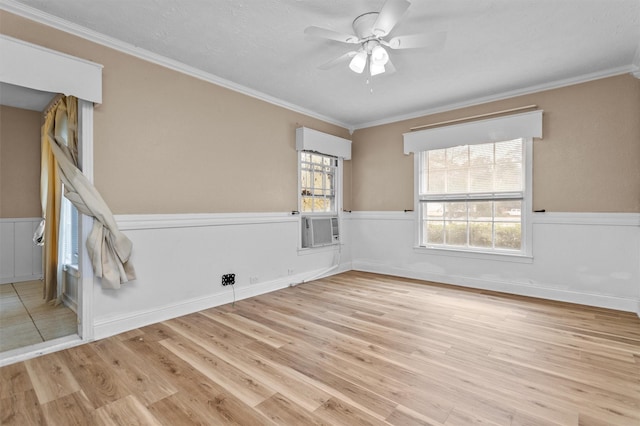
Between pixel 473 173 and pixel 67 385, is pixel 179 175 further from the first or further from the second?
pixel 473 173

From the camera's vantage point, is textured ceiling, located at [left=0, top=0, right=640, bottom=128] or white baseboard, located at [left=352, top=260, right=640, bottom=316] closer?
textured ceiling, located at [left=0, top=0, right=640, bottom=128]

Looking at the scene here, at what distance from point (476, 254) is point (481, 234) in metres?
0.28

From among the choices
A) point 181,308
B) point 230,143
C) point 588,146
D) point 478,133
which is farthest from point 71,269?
point 588,146

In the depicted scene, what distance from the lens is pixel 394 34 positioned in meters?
2.65

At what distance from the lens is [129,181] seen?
2848 mm

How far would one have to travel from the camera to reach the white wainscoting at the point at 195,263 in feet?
9.22

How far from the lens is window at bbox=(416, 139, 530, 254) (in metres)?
3.97

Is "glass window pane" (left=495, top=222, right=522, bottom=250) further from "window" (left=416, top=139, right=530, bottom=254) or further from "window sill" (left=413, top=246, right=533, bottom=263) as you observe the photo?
"window sill" (left=413, top=246, right=533, bottom=263)

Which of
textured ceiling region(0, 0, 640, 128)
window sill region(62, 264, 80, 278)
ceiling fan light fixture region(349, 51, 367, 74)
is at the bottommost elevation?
window sill region(62, 264, 80, 278)

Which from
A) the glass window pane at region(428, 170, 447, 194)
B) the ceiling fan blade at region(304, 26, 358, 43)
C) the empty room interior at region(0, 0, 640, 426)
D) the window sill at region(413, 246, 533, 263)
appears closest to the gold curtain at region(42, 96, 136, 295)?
the empty room interior at region(0, 0, 640, 426)

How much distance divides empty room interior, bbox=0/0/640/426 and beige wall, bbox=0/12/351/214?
0.02 m

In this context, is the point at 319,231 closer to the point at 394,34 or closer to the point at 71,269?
the point at 394,34

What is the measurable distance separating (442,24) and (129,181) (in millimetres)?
3019

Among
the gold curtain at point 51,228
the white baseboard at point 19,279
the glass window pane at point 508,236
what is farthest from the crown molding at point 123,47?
the white baseboard at point 19,279
